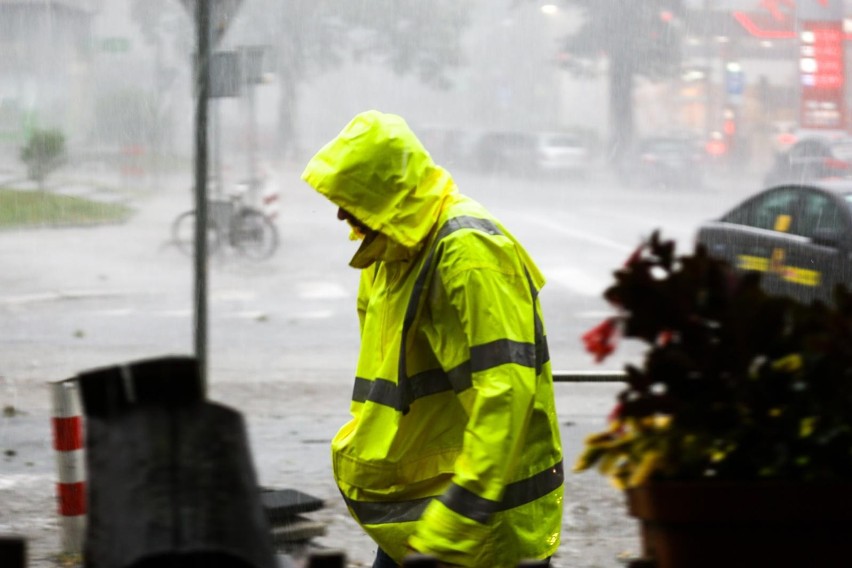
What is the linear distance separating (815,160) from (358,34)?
26.3 ft

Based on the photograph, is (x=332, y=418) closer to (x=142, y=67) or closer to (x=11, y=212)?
(x=11, y=212)

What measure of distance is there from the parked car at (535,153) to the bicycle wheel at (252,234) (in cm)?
1229

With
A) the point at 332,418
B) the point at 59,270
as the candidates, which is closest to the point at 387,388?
the point at 332,418

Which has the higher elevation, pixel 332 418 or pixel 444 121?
pixel 444 121

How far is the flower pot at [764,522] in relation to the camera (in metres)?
1.86

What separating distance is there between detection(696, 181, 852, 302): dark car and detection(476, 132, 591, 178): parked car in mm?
17797

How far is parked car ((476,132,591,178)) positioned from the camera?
28906 millimetres

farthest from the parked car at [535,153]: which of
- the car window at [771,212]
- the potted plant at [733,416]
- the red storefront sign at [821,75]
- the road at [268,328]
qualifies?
the potted plant at [733,416]

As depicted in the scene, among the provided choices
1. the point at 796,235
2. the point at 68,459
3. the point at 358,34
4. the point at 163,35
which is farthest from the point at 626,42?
the point at 68,459

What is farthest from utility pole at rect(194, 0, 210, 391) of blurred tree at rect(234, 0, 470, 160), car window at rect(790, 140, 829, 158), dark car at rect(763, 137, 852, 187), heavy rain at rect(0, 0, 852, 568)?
blurred tree at rect(234, 0, 470, 160)

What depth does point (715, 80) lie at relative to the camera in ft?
93.0

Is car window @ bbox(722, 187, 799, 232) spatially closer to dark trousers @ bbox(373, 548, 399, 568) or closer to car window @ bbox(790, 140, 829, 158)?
dark trousers @ bbox(373, 548, 399, 568)

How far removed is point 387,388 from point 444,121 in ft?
85.7

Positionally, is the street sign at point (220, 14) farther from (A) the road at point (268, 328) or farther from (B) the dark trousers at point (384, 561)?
(B) the dark trousers at point (384, 561)
